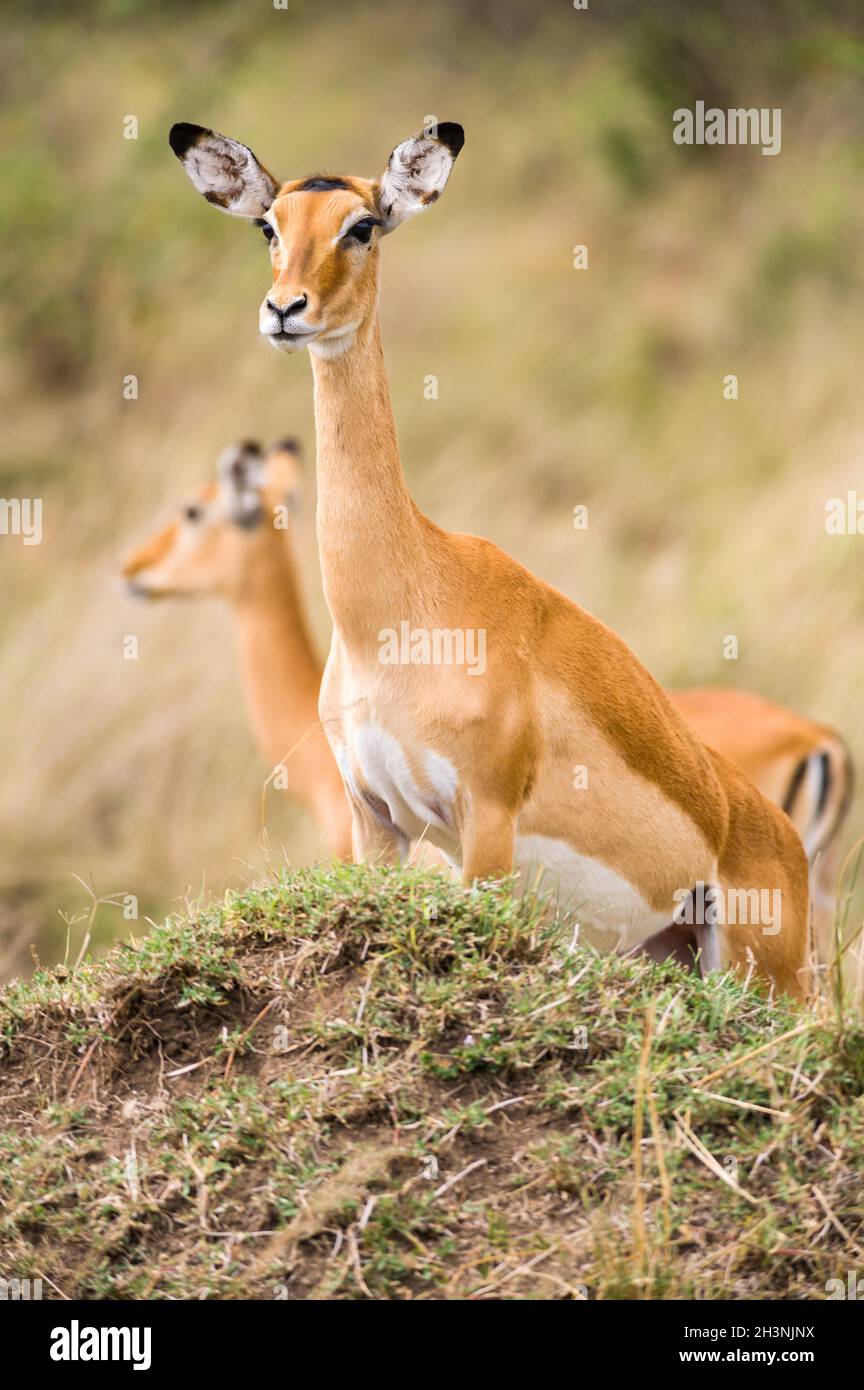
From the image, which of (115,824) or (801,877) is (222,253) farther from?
(801,877)

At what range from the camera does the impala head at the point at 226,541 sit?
38.8 feet

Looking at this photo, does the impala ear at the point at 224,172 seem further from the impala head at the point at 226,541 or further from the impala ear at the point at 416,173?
the impala head at the point at 226,541

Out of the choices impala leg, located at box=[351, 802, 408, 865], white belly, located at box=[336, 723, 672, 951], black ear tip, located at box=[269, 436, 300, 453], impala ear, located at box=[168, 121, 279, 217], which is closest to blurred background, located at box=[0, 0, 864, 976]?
black ear tip, located at box=[269, 436, 300, 453]

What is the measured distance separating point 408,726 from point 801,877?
6.39ft

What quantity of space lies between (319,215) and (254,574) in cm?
628

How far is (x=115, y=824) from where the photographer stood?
15.0 m

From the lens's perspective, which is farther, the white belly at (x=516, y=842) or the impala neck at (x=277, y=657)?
the impala neck at (x=277, y=657)

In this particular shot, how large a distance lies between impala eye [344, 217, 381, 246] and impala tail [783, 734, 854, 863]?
5.97 metres

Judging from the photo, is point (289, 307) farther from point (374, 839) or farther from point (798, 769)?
point (798, 769)

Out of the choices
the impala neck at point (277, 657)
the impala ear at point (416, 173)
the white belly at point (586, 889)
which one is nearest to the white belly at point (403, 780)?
the white belly at point (586, 889)

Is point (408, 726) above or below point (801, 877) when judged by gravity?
above

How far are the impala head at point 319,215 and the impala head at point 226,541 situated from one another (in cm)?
575

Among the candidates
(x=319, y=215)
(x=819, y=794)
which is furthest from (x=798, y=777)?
(x=319, y=215)
